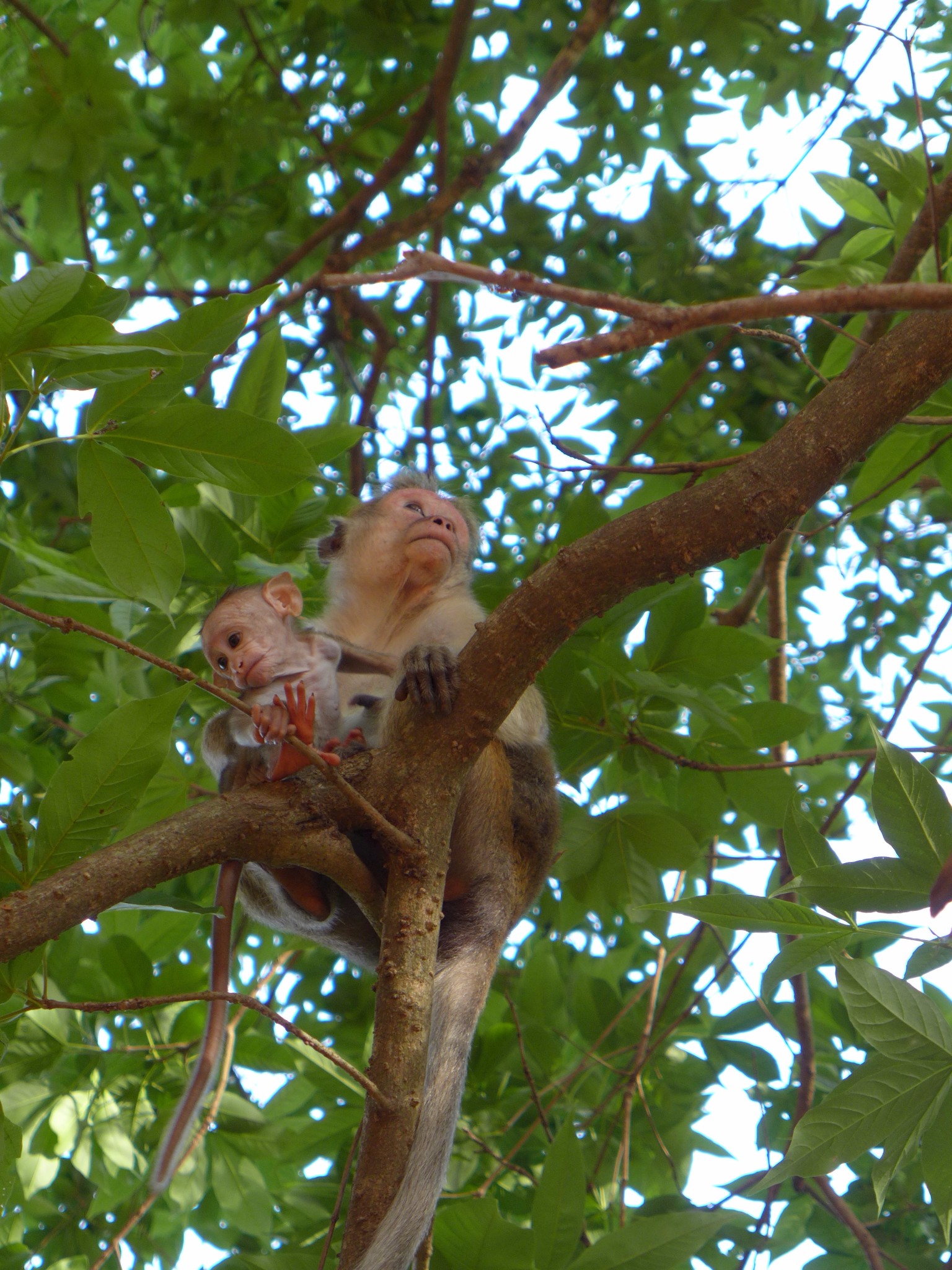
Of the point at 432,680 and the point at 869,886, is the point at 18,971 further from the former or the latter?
the point at 869,886

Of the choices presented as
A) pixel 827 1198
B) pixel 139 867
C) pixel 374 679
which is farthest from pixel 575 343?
pixel 827 1198

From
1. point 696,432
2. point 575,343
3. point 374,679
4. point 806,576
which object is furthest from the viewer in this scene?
point 806,576

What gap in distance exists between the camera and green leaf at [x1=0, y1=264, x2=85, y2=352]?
1.54m

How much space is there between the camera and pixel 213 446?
1.88 metres

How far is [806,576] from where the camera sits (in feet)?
15.3

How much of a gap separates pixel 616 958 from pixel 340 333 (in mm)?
2940

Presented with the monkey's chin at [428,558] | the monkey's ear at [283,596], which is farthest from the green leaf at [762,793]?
the monkey's ear at [283,596]

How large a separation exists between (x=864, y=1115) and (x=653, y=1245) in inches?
20.5

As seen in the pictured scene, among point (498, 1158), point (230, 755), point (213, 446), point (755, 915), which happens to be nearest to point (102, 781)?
point (213, 446)

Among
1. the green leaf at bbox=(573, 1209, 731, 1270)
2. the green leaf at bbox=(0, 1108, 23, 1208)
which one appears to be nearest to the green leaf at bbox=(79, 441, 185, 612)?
the green leaf at bbox=(0, 1108, 23, 1208)

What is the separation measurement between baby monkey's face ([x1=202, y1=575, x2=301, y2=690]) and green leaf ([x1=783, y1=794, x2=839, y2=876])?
1.17 m

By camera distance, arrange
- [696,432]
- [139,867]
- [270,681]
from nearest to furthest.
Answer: [139,867] → [270,681] → [696,432]

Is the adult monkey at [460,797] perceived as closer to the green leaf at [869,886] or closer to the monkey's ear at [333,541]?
the monkey's ear at [333,541]

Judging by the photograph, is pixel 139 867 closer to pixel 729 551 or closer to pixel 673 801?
pixel 729 551
